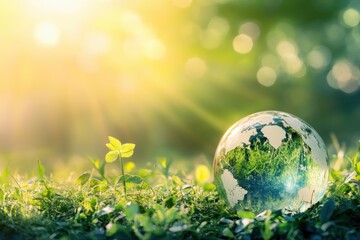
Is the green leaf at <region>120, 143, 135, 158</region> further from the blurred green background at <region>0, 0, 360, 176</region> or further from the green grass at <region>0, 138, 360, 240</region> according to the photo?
the blurred green background at <region>0, 0, 360, 176</region>

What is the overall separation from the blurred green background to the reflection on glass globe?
29.4 feet

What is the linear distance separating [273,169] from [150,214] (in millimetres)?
708

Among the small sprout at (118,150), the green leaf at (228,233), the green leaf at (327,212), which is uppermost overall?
the small sprout at (118,150)

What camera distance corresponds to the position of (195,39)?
15711mm

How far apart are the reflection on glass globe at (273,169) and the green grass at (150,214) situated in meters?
0.11

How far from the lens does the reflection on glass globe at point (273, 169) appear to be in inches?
116

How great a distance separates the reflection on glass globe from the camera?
2.94 meters

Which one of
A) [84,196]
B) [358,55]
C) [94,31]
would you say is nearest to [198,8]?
[94,31]

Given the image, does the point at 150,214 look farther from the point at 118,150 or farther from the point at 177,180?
the point at 177,180

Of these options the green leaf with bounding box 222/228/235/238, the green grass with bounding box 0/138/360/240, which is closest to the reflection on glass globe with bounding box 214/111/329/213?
the green grass with bounding box 0/138/360/240

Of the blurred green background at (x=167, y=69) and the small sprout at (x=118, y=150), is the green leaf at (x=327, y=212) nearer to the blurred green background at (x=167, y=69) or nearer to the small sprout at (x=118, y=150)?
the small sprout at (x=118, y=150)

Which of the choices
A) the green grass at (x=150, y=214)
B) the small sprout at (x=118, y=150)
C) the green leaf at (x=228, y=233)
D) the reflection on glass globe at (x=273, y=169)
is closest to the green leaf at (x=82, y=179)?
the green grass at (x=150, y=214)

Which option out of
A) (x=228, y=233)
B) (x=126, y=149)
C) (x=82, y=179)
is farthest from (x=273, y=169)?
(x=82, y=179)

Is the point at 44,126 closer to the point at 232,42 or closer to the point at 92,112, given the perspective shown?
the point at 92,112
